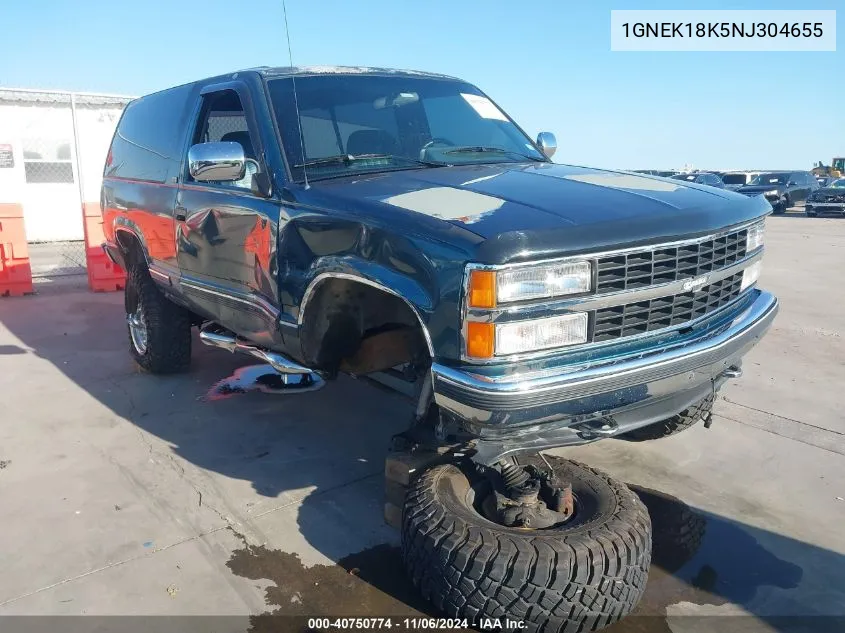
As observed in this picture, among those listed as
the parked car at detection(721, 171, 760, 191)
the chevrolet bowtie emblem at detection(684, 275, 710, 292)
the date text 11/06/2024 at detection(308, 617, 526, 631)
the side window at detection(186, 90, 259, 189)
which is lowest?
the date text 11/06/2024 at detection(308, 617, 526, 631)

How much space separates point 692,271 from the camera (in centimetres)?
291

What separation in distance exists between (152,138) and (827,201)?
76.7 ft

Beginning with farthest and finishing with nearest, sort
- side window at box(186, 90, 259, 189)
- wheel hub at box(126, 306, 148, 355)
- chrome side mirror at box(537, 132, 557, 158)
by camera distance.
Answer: wheel hub at box(126, 306, 148, 355)
chrome side mirror at box(537, 132, 557, 158)
side window at box(186, 90, 259, 189)

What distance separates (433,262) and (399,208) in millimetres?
352

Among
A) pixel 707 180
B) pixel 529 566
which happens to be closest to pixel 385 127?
pixel 529 566

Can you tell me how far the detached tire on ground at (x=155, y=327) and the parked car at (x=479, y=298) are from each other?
120 centimetres

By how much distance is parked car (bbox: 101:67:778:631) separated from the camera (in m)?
2.53

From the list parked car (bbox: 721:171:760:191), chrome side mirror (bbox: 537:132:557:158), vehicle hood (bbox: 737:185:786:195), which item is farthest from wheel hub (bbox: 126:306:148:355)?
parked car (bbox: 721:171:760:191)

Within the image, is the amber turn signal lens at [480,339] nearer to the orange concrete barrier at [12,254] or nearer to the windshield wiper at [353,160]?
the windshield wiper at [353,160]

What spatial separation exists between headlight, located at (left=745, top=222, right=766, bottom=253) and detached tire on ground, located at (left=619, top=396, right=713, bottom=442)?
2.55ft

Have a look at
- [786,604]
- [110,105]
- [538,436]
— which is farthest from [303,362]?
[110,105]

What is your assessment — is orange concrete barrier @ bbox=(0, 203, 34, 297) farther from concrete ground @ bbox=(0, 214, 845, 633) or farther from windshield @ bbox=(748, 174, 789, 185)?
windshield @ bbox=(748, 174, 789, 185)

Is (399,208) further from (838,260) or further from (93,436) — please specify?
(838,260)

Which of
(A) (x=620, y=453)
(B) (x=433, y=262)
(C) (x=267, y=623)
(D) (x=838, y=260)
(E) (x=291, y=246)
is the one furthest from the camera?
(D) (x=838, y=260)
